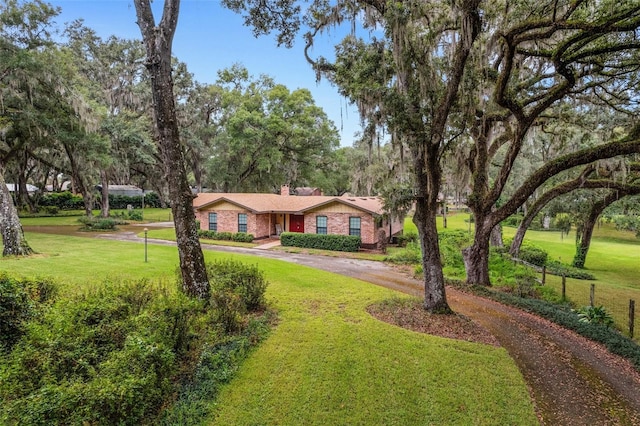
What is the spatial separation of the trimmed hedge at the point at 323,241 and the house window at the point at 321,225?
1.49 m

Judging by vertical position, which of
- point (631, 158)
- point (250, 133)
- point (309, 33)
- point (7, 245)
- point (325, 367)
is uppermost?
point (250, 133)

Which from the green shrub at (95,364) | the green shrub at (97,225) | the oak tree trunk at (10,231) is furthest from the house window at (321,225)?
the green shrub at (95,364)

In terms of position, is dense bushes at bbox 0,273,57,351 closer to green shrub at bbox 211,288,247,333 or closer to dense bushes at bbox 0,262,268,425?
dense bushes at bbox 0,262,268,425

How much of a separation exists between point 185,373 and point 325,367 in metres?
2.43

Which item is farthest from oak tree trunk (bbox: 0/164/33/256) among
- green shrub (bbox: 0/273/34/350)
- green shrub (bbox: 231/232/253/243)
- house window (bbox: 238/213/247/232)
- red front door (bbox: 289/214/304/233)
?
red front door (bbox: 289/214/304/233)

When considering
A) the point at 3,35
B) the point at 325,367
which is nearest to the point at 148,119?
the point at 3,35

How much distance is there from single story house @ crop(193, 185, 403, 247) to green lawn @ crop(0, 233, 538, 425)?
13.7 metres

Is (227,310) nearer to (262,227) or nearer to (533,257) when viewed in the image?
(533,257)

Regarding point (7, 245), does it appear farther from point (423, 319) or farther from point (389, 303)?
point (423, 319)

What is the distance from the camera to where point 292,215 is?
2669 centimetres

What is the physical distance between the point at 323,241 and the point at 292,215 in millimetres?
5083

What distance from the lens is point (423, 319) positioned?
8.75 meters

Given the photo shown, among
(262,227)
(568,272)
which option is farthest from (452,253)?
(262,227)

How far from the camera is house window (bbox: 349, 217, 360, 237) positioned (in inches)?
917
